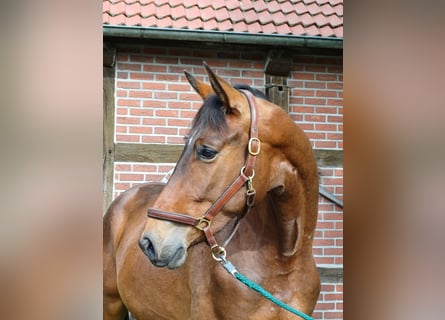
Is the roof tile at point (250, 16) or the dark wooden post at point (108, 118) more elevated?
the roof tile at point (250, 16)

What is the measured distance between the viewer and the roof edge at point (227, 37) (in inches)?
85.7

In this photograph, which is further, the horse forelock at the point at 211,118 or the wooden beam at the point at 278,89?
the wooden beam at the point at 278,89

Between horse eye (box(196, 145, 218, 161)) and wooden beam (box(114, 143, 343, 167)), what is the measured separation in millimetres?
1160

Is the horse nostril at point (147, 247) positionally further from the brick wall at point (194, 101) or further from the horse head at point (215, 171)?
the brick wall at point (194, 101)

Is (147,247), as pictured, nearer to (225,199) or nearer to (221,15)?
(225,199)

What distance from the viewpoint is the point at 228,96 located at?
3.81 feet

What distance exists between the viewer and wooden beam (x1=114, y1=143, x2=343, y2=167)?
7.52ft
